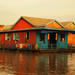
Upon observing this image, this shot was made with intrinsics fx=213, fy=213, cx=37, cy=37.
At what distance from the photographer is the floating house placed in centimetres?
3530

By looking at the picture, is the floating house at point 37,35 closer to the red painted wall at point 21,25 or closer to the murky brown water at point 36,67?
the red painted wall at point 21,25

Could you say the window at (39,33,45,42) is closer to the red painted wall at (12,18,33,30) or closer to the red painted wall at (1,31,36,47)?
the red painted wall at (1,31,36,47)

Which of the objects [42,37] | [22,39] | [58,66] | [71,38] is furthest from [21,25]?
[58,66]

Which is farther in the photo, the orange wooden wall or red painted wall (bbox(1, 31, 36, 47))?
the orange wooden wall

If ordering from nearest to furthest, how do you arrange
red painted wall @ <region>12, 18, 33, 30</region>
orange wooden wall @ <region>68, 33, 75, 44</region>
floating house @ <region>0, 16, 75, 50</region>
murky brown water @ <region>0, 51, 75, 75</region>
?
murky brown water @ <region>0, 51, 75, 75</region>, floating house @ <region>0, 16, 75, 50</region>, red painted wall @ <region>12, 18, 33, 30</region>, orange wooden wall @ <region>68, 33, 75, 44</region>

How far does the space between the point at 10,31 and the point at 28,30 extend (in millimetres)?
5840

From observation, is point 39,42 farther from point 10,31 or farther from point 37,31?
point 10,31

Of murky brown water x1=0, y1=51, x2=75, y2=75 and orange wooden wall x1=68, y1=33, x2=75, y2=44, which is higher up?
orange wooden wall x1=68, y1=33, x2=75, y2=44

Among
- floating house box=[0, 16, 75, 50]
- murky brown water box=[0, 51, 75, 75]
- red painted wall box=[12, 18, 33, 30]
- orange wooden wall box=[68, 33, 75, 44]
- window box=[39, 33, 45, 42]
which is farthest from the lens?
orange wooden wall box=[68, 33, 75, 44]

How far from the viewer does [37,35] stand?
1396 inches

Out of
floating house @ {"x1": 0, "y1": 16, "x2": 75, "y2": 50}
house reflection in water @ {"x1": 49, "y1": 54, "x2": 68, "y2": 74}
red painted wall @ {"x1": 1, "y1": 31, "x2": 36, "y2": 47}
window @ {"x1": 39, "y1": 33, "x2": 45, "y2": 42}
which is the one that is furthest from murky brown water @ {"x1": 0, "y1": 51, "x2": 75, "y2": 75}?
window @ {"x1": 39, "y1": 33, "x2": 45, "y2": 42}

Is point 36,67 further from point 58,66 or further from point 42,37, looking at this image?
point 42,37

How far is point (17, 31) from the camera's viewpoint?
3931cm

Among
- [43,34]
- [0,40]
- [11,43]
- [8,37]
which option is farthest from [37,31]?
[0,40]
